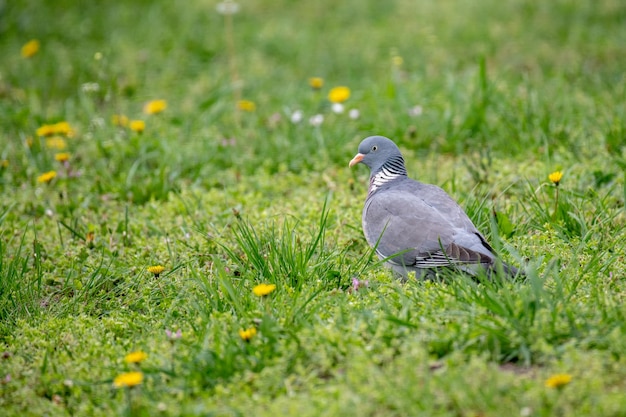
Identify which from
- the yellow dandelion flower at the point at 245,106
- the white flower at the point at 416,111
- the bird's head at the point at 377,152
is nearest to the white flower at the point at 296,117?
the yellow dandelion flower at the point at 245,106

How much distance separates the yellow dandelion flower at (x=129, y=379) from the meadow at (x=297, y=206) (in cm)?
2

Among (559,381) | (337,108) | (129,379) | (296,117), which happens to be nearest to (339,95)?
(337,108)

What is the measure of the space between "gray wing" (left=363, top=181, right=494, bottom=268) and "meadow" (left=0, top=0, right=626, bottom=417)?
14 cm

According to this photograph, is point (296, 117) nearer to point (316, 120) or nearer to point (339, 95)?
point (316, 120)

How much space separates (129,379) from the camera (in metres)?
3.07

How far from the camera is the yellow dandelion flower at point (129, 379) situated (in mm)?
3058

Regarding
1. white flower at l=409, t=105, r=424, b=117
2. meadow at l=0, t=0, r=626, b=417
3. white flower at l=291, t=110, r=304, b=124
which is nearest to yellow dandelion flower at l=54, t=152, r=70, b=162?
meadow at l=0, t=0, r=626, b=417

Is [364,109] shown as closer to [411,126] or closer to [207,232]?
[411,126]

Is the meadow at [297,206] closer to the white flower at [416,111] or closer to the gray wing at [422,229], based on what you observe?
the white flower at [416,111]

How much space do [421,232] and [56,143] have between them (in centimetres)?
344

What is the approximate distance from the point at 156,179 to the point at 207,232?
94 centimetres

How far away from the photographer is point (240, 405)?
3.12 metres

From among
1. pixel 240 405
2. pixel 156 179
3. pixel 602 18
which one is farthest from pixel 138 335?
pixel 602 18

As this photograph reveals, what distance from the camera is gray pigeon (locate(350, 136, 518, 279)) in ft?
12.5
